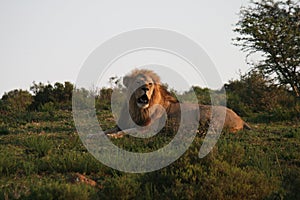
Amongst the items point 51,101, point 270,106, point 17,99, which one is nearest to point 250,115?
point 270,106

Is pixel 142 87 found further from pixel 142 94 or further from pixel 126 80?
pixel 126 80

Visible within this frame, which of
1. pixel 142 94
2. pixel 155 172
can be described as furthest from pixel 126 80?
pixel 155 172

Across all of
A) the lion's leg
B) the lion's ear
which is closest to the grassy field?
the lion's leg

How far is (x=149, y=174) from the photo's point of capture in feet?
19.9

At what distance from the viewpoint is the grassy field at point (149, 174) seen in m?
5.38

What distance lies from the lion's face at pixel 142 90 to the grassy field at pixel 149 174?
170 centimetres

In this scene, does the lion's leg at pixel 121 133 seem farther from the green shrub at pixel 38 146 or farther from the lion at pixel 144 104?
the green shrub at pixel 38 146

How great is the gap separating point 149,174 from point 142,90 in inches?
159

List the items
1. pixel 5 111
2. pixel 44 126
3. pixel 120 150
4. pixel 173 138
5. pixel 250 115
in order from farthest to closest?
pixel 250 115
pixel 5 111
pixel 44 126
pixel 173 138
pixel 120 150

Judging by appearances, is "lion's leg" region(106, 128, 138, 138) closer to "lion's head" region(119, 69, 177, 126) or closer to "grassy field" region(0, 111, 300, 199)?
"lion's head" region(119, 69, 177, 126)

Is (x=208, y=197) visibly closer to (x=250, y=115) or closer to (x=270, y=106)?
(x=250, y=115)

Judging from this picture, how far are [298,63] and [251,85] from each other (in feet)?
6.73

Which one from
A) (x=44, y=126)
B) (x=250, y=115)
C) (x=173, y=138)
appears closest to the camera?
(x=173, y=138)

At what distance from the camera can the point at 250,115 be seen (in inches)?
595
